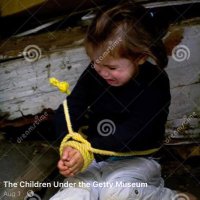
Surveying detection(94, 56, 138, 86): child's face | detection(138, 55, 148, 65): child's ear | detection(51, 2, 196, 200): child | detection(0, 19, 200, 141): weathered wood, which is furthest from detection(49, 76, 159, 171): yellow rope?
detection(0, 19, 200, 141): weathered wood

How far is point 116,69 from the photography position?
6.16 feet

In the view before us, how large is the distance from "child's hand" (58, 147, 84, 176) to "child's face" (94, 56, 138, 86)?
0.38 m

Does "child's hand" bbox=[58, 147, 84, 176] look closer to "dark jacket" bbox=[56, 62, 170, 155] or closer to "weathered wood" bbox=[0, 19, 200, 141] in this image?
"dark jacket" bbox=[56, 62, 170, 155]

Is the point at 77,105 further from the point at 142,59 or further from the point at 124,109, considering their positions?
the point at 142,59

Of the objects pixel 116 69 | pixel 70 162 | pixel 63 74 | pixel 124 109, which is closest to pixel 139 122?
pixel 124 109

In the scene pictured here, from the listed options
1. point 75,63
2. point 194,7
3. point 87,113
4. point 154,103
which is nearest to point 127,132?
point 154,103

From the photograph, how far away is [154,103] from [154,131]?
19cm

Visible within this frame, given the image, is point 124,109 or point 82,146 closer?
point 82,146

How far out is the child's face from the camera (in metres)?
1.85

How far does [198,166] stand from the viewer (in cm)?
270

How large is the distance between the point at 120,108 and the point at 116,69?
0.25 meters

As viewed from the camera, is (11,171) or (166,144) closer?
(11,171)

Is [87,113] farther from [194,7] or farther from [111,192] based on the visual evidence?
[194,7]

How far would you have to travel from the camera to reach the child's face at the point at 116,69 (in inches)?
72.9
